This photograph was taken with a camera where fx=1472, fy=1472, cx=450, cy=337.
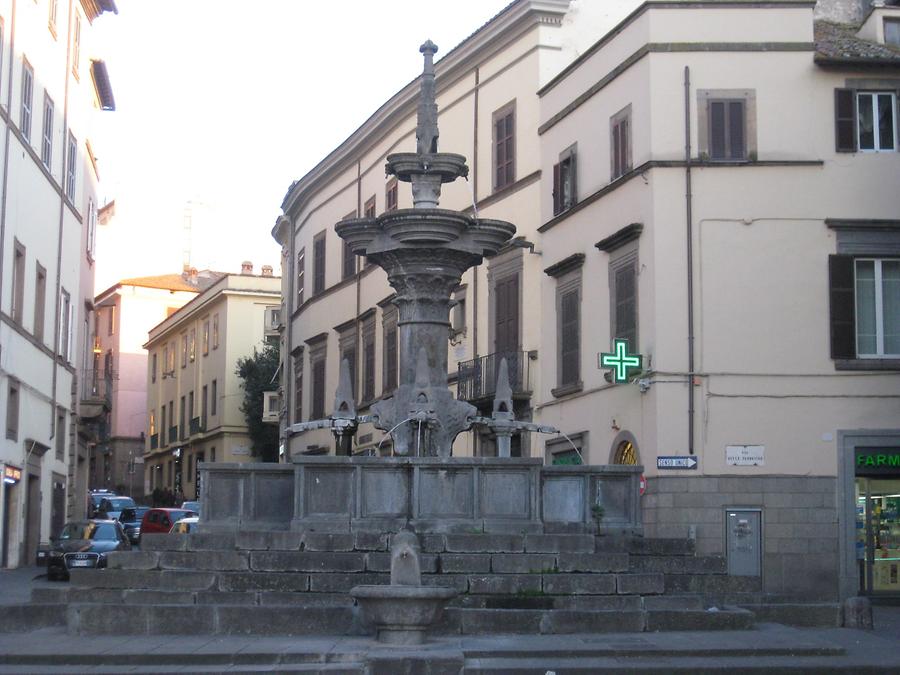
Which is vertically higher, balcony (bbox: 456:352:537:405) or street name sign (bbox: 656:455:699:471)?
balcony (bbox: 456:352:537:405)

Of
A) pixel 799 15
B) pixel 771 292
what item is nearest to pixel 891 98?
pixel 799 15

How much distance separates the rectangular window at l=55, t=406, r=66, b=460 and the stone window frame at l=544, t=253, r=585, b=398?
1627 cm

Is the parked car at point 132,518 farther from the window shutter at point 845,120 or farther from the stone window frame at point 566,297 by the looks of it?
the window shutter at point 845,120

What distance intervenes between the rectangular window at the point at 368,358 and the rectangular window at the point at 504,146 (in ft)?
28.7

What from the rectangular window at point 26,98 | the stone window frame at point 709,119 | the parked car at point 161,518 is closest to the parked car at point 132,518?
the parked car at point 161,518

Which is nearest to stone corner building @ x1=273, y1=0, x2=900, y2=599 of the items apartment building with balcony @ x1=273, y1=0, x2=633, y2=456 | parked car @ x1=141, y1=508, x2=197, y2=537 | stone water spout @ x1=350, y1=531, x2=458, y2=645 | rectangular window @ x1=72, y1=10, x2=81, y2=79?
apartment building with balcony @ x1=273, y1=0, x2=633, y2=456

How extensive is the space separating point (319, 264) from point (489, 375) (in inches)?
659

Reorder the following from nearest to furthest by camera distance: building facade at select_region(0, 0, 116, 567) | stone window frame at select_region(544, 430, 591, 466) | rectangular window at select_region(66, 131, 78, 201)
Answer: stone window frame at select_region(544, 430, 591, 466) → building facade at select_region(0, 0, 116, 567) → rectangular window at select_region(66, 131, 78, 201)

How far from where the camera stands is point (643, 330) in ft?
93.9

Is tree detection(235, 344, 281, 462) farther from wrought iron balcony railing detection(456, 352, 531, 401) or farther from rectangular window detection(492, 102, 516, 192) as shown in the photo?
rectangular window detection(492, 102, 516, 192)

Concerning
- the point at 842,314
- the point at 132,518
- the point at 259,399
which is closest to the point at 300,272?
the point at 132,518

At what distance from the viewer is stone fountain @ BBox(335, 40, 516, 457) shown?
64.4 ft

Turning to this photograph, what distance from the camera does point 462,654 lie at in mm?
13922

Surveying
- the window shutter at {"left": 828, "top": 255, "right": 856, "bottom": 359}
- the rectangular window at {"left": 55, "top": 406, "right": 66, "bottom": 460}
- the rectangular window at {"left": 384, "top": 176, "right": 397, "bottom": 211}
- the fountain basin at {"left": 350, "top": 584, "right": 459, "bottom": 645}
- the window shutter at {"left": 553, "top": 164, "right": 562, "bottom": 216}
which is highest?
the rectangular window at {"left": 384, "top": 176, "right": 397, "bottom": 211}
